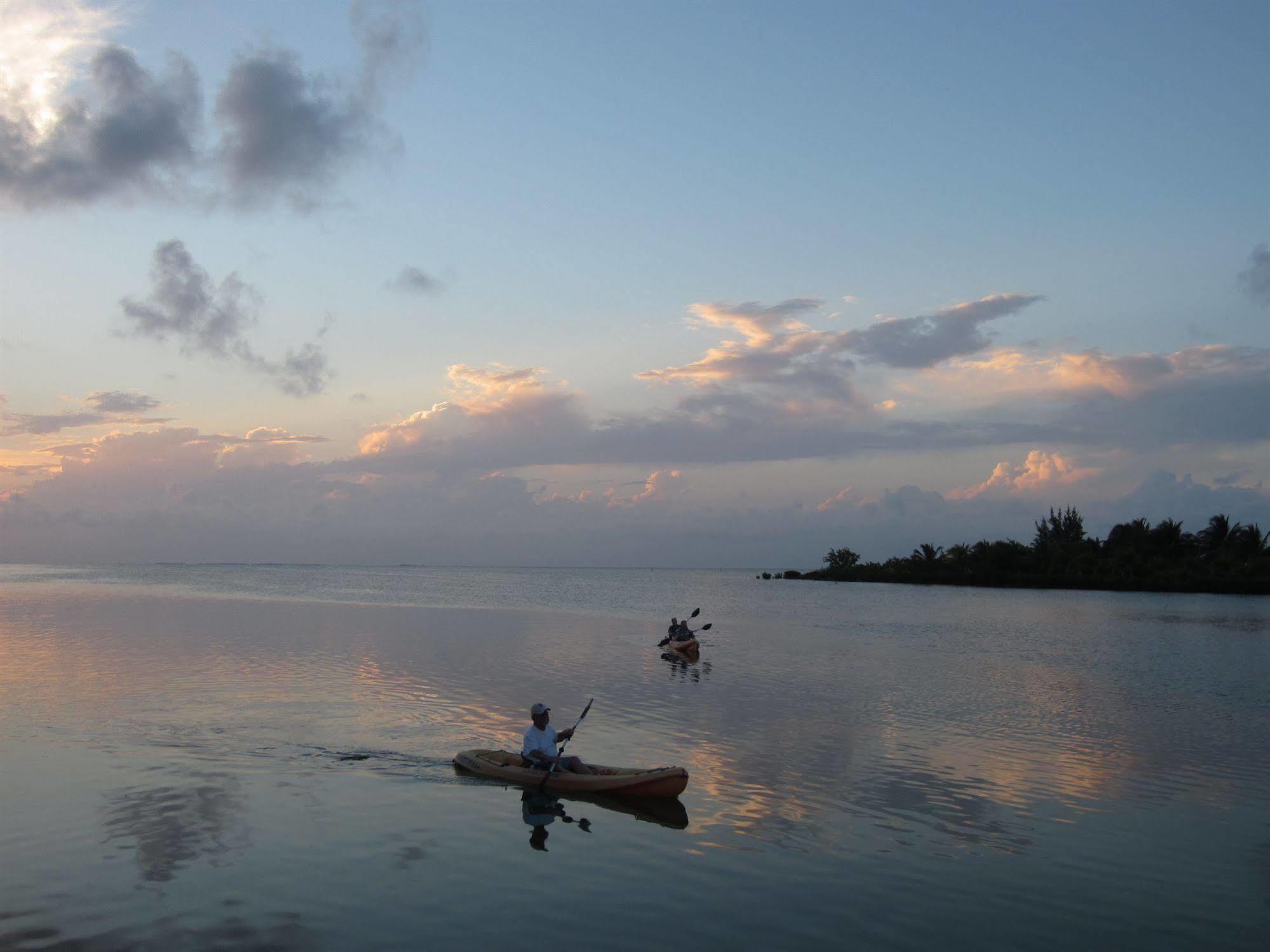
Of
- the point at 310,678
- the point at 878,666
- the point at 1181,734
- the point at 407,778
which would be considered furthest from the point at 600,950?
the point at 878,666

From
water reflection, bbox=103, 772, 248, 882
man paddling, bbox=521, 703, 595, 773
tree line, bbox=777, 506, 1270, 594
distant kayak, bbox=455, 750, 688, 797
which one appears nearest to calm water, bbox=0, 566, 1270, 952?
water reflection, bbox=103, 772, 248, 882

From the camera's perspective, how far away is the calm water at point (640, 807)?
10.8 m

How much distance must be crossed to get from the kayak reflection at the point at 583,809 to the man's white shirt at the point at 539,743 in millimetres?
735

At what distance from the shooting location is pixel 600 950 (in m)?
9.92

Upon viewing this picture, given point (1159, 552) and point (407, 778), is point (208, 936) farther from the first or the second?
point (1159, 552)

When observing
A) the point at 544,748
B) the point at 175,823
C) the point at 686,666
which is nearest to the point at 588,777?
the point at 544,748

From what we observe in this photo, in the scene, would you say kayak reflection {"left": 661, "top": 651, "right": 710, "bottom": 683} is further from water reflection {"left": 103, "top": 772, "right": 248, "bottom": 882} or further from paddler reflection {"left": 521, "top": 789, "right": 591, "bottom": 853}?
water reflection {"left": 103, "top": 772, "right": 248, "bottom": 882}

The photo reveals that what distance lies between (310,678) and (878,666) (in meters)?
20.5

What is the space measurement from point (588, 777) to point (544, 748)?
121 centimetres

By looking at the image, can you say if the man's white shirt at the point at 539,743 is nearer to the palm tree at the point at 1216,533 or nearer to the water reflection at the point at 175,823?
the water reflection at the point at 175,823

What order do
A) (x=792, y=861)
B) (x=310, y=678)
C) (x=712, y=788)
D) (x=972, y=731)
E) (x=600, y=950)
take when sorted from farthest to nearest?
(x=310, y=678), (x=972, y=731), (x=712, y=788), (x=792, y=861), (x=600, y=950)

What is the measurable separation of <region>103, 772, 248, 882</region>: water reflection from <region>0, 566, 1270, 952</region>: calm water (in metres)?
0.07

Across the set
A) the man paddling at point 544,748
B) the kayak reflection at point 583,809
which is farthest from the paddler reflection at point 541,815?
the man paddling at point 544,748

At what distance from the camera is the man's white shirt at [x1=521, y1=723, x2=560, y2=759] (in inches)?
666
